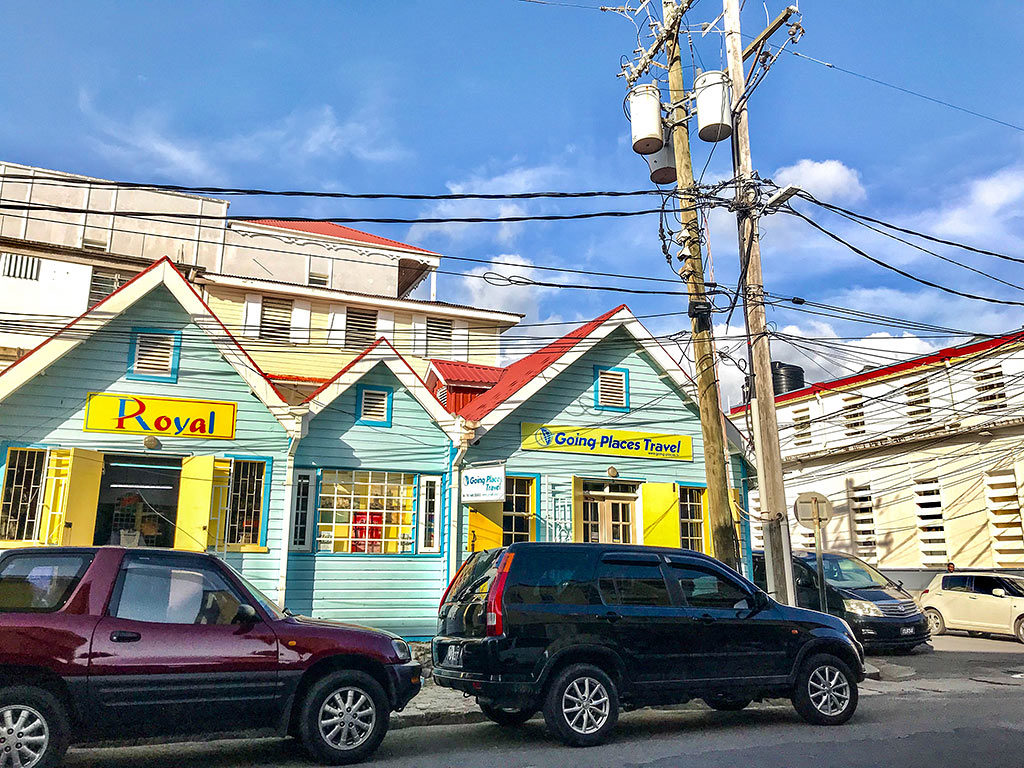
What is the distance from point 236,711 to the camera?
6859 mm

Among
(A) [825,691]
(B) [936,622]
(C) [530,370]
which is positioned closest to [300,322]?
(C) [530,370]

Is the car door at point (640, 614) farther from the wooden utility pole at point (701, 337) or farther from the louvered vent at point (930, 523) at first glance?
the louvered vent at point (930, 523)

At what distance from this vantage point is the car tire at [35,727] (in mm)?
6168

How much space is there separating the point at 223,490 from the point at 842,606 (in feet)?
39.5

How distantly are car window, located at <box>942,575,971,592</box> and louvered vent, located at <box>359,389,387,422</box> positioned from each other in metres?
14.8

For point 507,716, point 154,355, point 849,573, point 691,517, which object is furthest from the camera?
point 849,573

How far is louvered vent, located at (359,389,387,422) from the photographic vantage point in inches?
591

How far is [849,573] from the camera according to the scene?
58.2ft

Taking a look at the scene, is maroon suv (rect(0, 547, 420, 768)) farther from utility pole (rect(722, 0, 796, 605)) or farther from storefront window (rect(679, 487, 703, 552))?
storefront window (rect(679, 487, 703, 552))

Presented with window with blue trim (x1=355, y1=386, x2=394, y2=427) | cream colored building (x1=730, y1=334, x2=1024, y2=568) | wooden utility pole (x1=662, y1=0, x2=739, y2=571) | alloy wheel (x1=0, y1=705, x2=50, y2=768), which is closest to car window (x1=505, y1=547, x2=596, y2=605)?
wooden utility pole (x1=662, y1=0, x2=739, y2=571)


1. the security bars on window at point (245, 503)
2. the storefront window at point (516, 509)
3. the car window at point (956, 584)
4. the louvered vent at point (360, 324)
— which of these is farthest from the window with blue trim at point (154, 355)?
the car window at point (956, 584)

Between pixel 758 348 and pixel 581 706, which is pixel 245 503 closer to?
pixel 581 706

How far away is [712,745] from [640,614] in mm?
1375

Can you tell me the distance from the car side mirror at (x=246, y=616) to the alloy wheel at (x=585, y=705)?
9.79 ft
